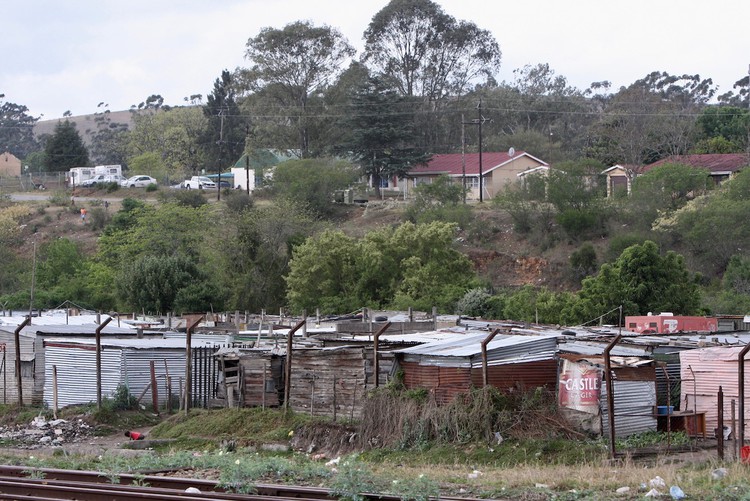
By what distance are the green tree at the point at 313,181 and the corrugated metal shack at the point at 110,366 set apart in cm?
4501

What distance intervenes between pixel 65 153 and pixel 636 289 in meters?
81.3

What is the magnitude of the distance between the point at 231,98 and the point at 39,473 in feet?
311

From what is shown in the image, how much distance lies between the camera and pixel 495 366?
2212 cm

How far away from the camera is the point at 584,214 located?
63156 millimetres

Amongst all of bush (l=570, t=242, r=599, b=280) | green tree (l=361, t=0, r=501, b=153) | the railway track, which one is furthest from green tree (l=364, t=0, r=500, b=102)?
the railway track

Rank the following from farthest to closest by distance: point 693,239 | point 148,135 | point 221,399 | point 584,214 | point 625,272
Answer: point 148,135 → point 584,214 → point 693,239 → point 625,272 → point 221,399

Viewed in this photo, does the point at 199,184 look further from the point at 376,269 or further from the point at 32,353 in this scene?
the point at 32,353

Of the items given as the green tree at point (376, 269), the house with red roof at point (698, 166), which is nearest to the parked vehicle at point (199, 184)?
the house with red roof at point (698, 166)

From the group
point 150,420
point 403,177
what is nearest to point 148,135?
point 403,177

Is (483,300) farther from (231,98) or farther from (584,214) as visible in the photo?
(231,98)

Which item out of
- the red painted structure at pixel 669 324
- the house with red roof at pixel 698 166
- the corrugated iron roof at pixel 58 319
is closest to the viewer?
the red painted structure at pixel 669 324

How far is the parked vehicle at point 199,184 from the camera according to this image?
92.4 metres

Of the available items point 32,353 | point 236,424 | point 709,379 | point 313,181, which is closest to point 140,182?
point 313,181

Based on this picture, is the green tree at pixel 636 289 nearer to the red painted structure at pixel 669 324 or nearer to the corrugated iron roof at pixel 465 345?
the red painted structure at pixel 669 324
